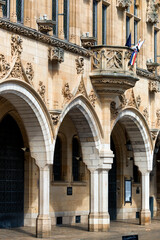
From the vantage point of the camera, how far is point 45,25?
79.4 feet

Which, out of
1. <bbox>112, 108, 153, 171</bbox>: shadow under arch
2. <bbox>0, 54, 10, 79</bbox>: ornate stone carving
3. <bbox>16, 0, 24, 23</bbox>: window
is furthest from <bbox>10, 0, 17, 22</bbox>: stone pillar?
<bbox>112, 108, 153, 171</bbox>: shadow under arch

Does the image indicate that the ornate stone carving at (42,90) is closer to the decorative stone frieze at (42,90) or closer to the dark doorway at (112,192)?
the decorative stone frieze at (42,90)

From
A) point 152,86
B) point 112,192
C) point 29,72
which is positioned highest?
point 152,86

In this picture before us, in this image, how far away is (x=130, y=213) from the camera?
114 ft

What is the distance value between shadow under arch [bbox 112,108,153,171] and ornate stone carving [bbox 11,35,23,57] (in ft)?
29.2

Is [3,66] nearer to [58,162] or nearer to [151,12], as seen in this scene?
[58,162]

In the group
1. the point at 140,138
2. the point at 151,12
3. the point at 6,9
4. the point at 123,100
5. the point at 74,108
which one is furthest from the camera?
the point at 151,12

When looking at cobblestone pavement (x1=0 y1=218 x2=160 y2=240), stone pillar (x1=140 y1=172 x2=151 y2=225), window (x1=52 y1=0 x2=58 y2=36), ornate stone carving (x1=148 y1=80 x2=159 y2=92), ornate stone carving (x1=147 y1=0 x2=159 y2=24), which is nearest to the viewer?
→ cobblestone pavement (x1=0 y1=218 x2=160 y2=240)

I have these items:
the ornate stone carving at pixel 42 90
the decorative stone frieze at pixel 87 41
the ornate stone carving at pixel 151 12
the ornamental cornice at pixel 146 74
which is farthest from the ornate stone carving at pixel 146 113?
the ornate stone carving at pixel 42 90

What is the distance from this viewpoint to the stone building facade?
23922mm

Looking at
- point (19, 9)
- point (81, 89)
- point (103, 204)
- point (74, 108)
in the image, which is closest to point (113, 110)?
point (74, 108)

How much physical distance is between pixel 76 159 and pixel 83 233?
501 cm

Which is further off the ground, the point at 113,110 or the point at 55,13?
the point at 55,13

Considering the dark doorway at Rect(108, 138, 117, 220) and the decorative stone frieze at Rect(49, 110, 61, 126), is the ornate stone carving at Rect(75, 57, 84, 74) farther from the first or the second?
the dark doorway at Rect(108, 138, 117, 220)
